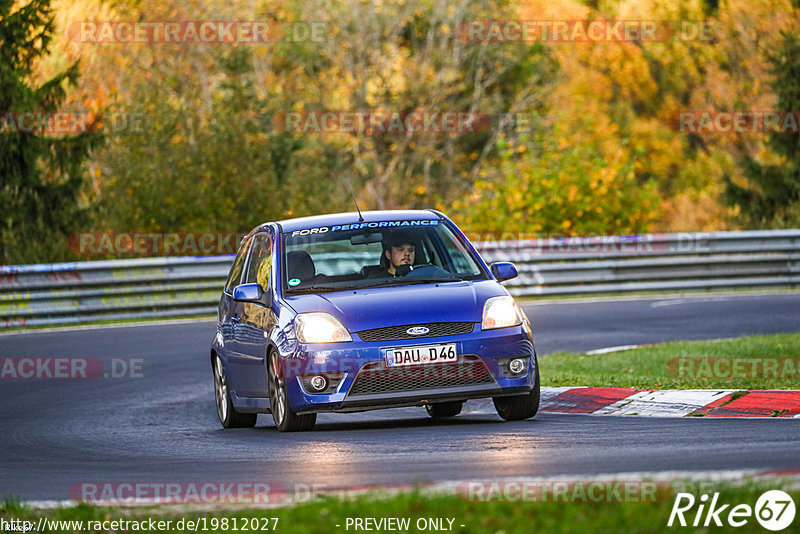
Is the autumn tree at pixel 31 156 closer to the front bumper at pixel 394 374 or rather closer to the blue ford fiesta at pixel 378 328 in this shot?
the blue ford fiesta at pixel 378 328

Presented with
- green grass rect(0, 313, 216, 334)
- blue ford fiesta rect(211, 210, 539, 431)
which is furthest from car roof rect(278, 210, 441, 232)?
green grass rect(0, 313, 216, 334)

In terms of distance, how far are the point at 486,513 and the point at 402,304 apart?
445 cm

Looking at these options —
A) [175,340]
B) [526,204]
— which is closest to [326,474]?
[175,340]

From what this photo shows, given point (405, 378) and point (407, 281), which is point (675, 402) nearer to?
point (407, 281)

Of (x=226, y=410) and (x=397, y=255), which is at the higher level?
(x=397, y=255)

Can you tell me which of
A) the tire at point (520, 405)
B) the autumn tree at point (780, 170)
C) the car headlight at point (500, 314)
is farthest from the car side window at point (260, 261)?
the autumn tree at point (780, 170)

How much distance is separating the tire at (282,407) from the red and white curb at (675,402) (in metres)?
2.55

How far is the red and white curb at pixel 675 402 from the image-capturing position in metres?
11.0

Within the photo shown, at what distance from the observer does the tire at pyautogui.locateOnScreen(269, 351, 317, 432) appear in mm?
10516

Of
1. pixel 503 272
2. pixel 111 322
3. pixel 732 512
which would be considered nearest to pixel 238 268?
pixel 503 272

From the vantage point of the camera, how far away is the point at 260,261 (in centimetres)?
1197

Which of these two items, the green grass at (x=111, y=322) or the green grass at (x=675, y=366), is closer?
the green grass at (x=675, y=366)

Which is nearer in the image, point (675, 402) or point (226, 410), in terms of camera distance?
point (675, 402)

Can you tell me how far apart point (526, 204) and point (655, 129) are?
29573 mm
